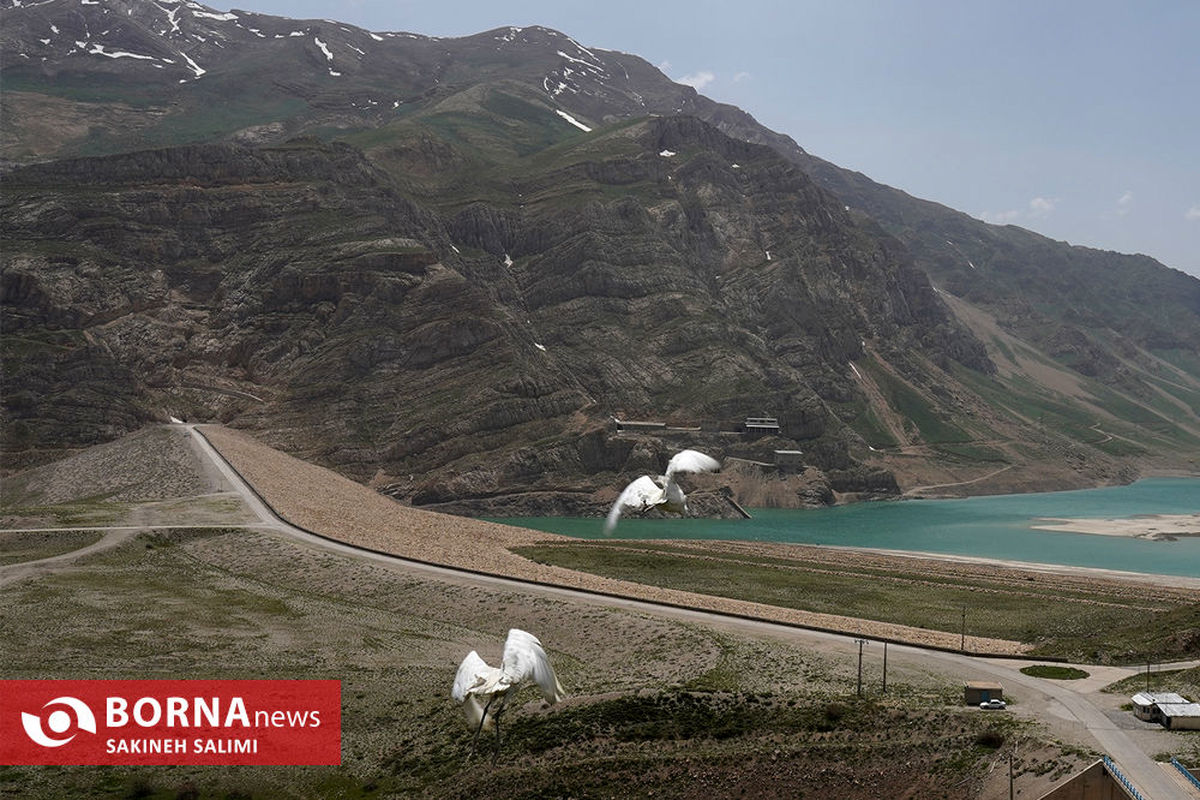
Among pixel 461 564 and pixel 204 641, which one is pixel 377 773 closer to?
pixel 204 641

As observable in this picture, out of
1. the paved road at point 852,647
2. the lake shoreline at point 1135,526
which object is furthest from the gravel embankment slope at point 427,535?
the lake shoreline at point 1135,526

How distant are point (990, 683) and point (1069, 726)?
16.5ft

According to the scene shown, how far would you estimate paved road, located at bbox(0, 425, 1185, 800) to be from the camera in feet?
112

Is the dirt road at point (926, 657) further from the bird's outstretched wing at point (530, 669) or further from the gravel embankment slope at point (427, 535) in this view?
the bird's outstretched wing at point (530, 669)

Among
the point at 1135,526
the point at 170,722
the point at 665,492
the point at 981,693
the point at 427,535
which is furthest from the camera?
the point at 1135,526

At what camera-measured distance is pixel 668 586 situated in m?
85.8

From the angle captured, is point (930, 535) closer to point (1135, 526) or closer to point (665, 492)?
point (1135, 526)

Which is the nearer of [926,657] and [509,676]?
[509,676]

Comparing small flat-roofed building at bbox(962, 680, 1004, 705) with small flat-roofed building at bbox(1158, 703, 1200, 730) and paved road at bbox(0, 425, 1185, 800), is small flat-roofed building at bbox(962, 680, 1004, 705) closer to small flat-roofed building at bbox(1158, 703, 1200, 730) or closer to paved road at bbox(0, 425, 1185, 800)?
paved road at bbox(0, 425, 1185, 800)

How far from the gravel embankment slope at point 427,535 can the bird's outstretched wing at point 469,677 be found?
3395 centimetres

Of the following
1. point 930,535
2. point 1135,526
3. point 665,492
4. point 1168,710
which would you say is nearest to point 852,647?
point 1168,710

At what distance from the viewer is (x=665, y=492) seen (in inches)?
1289

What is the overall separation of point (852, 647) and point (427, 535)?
58859 mm

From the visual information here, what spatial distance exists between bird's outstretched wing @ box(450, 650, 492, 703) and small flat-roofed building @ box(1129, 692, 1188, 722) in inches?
996
